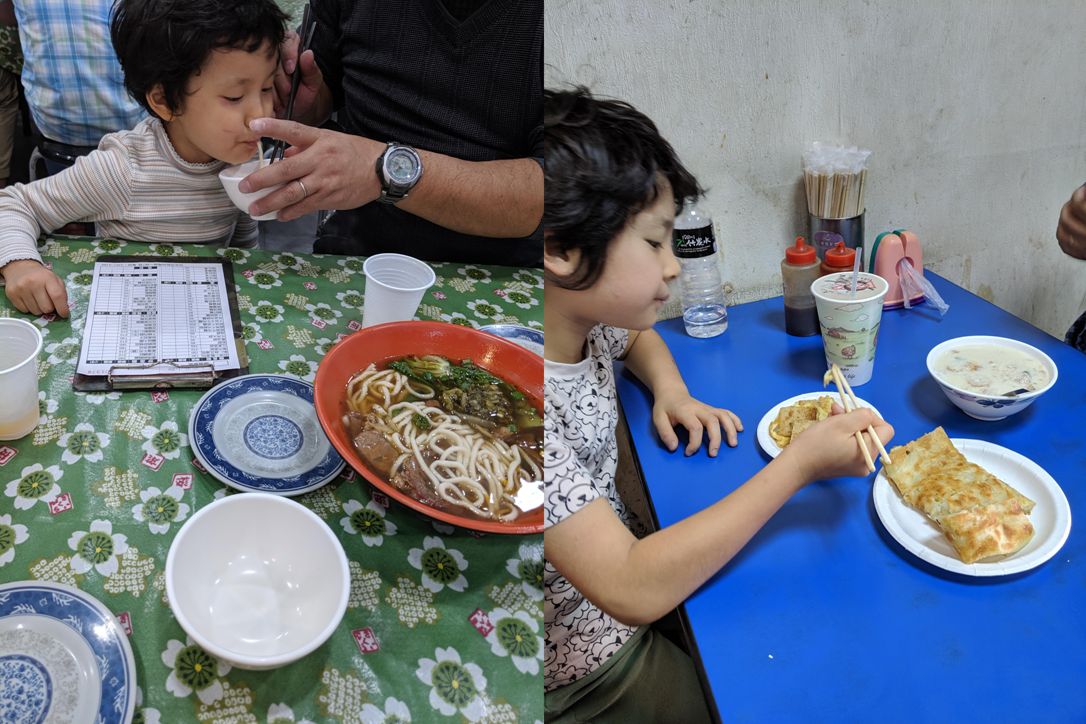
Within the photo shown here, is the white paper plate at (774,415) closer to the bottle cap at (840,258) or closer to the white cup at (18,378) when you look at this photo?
the bottle cap at (840,258)

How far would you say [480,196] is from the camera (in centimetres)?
136

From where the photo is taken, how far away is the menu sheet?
892 millimetres

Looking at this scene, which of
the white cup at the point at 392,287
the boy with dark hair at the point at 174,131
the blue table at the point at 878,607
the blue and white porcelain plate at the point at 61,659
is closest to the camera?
the blue and white porcelain plate at the point at 61,659

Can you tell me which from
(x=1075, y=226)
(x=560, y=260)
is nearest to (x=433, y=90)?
(x=560, y=260)

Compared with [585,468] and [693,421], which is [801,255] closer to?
[693,421]

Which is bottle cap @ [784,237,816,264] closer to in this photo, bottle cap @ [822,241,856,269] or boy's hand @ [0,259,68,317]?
bottle cap @ [822,241,856,269]

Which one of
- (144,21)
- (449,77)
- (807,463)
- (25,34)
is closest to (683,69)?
(449,77)

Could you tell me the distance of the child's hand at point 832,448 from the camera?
87 centimetres

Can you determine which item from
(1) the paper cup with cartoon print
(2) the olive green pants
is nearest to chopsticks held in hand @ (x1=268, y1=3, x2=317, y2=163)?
(1) the paper cup with cartoon print

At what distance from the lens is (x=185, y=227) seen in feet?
4.06

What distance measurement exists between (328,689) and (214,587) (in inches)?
5.6

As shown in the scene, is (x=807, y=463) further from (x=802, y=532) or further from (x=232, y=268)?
(x=232, y=268)

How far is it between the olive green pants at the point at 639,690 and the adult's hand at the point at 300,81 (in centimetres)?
114

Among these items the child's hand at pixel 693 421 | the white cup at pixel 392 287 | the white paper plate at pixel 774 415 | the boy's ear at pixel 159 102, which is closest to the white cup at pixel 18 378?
the white cup at pixel 392 287
